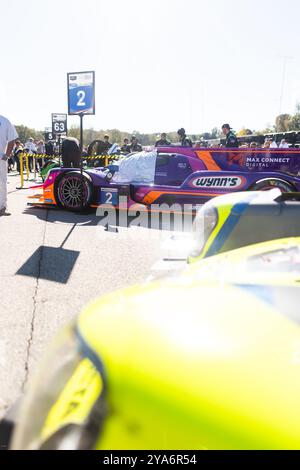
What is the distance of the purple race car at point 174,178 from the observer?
20.7 ft

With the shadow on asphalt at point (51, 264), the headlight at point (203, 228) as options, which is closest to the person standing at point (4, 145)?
the shadow on asphalt at point (51, 264)

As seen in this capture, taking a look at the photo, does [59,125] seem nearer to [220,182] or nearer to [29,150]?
[29,150]

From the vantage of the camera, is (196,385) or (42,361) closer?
(196,385)

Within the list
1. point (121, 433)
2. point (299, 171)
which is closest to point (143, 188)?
point (299, 171)

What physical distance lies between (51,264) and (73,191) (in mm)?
3272

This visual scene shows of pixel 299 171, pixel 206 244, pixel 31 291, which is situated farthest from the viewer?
pixel 299 171

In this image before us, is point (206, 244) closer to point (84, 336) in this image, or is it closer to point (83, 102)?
point (84, 336)

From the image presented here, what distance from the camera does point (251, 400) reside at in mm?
766

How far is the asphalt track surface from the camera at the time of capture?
2424mm

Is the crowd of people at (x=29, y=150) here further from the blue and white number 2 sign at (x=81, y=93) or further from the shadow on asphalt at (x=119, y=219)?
the shadow on asphalt at (x=119, y=219)

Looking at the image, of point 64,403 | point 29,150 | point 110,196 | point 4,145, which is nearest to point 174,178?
point 110,196

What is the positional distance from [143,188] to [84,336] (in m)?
5.93

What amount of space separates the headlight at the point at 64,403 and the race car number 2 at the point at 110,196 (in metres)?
5.97

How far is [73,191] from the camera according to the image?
7.18 m
